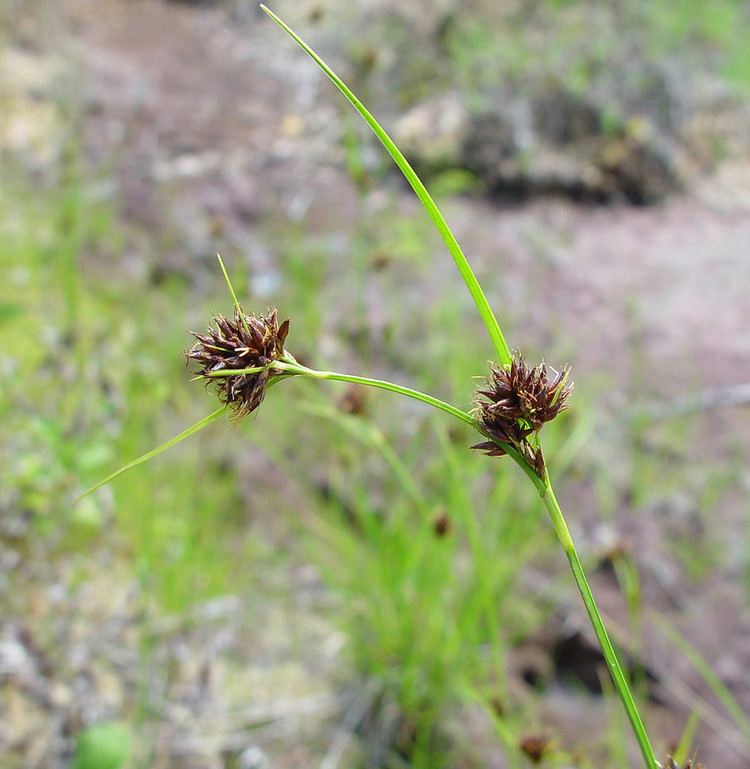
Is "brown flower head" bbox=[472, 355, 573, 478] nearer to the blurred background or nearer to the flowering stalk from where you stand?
the flowering stalk

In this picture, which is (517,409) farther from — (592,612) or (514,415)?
(592,612)

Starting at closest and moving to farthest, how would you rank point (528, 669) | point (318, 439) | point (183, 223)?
point (528, 669) → point (318, 439) → point (183, 223)

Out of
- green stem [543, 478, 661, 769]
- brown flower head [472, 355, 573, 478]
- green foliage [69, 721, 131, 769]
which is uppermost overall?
brown flower head [472, 355, 573, 478]

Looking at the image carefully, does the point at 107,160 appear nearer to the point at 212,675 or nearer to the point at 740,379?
the point at 212,675

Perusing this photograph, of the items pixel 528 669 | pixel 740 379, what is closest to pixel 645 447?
pixel 740 379

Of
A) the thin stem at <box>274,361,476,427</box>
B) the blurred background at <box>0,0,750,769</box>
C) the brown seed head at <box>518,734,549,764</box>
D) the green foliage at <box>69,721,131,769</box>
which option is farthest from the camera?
the blurred background at <box>0,0,750,769</box>

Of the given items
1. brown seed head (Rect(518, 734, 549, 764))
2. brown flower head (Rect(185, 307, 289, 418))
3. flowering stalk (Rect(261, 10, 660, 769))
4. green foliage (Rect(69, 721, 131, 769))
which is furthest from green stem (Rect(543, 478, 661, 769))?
green foliage (Rect(69, 721, 131, 769))

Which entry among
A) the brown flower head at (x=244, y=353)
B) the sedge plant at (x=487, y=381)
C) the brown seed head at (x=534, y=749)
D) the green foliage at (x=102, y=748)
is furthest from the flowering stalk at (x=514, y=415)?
the green foliage at (x=102, y=748)
